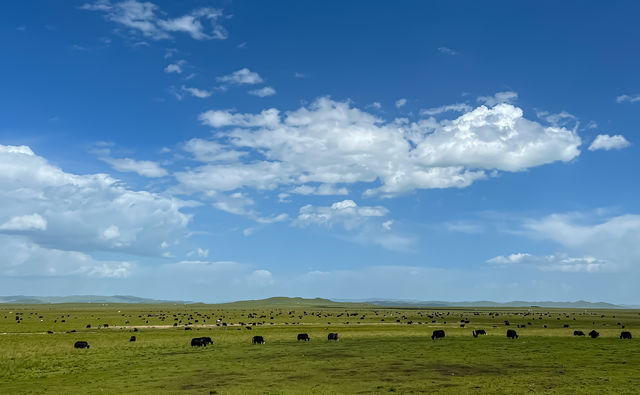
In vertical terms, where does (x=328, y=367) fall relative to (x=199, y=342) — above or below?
above

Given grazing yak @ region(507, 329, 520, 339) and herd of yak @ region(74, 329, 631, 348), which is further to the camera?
grazing yak @ region(507, 329, 520, 339)

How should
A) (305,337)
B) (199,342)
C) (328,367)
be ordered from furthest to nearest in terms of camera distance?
(305,337) < (199,342) < (328,367)

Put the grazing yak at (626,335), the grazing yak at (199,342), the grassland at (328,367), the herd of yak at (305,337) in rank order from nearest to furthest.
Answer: the grassland at (328,367), the herd of yak at (305,337), the grazing yak at (199,342), the grazing yak at (626,335)

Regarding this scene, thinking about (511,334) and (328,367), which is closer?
(328,367)

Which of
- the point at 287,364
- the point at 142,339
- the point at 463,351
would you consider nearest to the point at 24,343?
the point at 142,339

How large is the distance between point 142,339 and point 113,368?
82.8 feet

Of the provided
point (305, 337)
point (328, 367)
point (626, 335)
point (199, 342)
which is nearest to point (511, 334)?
point (626, 335)

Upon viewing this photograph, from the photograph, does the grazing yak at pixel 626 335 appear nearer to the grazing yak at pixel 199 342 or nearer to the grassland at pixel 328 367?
the grassland at pixel 328 367

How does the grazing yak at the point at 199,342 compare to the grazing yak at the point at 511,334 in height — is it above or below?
below

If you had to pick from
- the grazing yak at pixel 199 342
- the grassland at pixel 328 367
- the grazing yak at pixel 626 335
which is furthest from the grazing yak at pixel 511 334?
the grazing yak at pixel 199 342

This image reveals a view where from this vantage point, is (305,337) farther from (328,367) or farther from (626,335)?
(626,335)

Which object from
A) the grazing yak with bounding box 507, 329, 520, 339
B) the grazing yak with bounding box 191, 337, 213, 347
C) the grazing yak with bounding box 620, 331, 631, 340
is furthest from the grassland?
the grazing yak with bounding box 620, 331, 631, 340

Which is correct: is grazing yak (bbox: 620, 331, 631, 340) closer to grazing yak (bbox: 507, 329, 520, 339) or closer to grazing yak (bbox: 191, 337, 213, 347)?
grazing yak (bbox: 507, 329, 520, 339)

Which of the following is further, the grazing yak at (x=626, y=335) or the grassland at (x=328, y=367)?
the grazing yak at (x=626, y=335)
